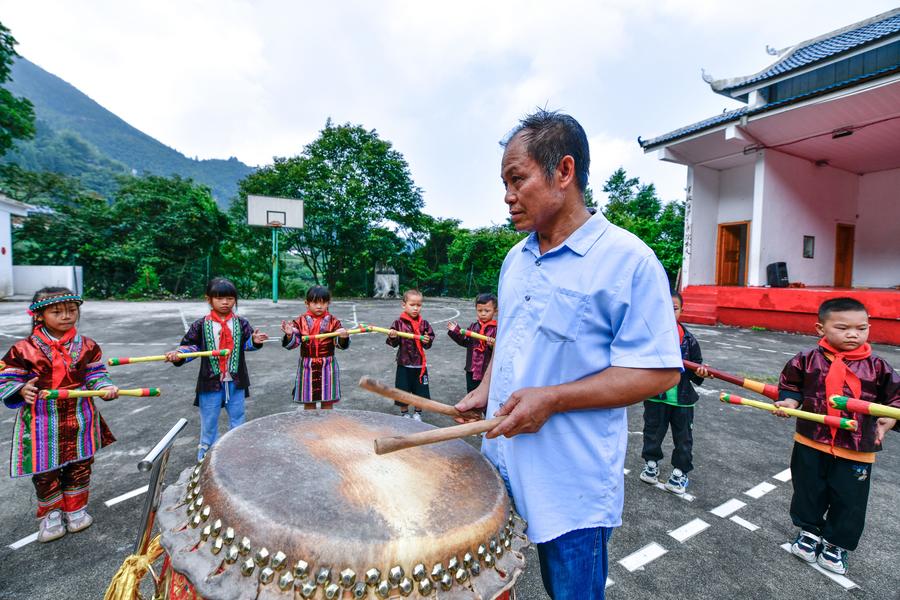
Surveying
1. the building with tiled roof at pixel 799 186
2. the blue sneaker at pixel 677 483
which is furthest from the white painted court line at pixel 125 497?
the building with tiled roof at pixel 799 186

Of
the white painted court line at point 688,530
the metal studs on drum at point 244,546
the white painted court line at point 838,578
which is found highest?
the metal studs on drum at point 244,546

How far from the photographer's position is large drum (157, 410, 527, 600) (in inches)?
36.2

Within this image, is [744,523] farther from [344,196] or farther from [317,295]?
[344,196]

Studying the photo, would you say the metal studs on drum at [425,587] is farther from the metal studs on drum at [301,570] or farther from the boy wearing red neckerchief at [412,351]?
the boy wearing red neckerchief at [412,351]

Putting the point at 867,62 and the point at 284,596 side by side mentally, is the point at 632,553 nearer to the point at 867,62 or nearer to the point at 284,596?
the point at 284,596

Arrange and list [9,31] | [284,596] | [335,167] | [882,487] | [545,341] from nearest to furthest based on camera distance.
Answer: [284,596] < [545,341] < [882,487] < [9,31] < [335,167]

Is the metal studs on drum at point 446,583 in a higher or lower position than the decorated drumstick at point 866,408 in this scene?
lower

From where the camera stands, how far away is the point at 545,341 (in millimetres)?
1215

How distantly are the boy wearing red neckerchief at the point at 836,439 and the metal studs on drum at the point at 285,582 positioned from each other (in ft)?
8.24

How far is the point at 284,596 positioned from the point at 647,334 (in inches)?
40.1

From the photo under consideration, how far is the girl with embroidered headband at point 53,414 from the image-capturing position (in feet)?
8.02

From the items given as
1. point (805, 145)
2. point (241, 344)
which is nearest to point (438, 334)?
point (241, 344)

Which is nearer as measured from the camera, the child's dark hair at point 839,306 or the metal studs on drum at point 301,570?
the metal studs on drum at point 301,570

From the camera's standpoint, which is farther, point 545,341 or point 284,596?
point 545,341
